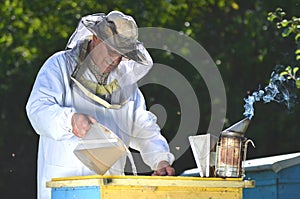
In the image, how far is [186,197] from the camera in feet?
11.3

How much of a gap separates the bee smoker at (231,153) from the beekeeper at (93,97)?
12.0 inches

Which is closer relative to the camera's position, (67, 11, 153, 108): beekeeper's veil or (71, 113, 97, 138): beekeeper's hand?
(71, 113, 97, 138): beekeeper's hand

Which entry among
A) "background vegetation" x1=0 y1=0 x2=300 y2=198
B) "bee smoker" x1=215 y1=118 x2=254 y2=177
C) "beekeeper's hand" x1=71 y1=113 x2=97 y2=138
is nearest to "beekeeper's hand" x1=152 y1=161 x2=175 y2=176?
"bee smoker" x1=215 y1=118 x2=254 y2=177

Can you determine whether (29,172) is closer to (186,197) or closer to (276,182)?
(276,182)

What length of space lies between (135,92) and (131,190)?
941mm

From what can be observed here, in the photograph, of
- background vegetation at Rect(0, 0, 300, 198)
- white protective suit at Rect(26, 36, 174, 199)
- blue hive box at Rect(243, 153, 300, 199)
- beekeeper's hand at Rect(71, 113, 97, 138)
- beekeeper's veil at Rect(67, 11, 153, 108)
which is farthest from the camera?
background vegetation at Rect(0, 0, 300, 198)

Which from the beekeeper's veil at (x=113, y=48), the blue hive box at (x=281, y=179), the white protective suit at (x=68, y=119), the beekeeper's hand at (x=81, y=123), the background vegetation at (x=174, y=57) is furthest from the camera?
the background vegetation at (x=174, y=57)

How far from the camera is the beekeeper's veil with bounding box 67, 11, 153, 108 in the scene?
3.91m

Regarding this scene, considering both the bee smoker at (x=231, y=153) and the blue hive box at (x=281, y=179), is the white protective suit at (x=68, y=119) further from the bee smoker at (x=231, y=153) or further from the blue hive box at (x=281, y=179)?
the blue hive box at (x=281, y=179)

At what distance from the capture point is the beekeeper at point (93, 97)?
3.80 m

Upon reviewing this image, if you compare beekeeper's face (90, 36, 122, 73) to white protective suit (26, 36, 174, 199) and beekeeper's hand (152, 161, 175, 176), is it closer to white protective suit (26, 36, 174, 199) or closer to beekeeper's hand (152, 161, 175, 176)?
white protective suit (26, 36, 174, 199)

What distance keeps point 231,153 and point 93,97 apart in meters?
0.72

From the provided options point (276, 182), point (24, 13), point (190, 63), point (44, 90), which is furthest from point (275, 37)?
point (44, 90)

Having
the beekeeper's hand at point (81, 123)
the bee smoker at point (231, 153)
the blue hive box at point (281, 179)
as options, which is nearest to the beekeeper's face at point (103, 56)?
the beekeeper's hand at point (81, 123)
